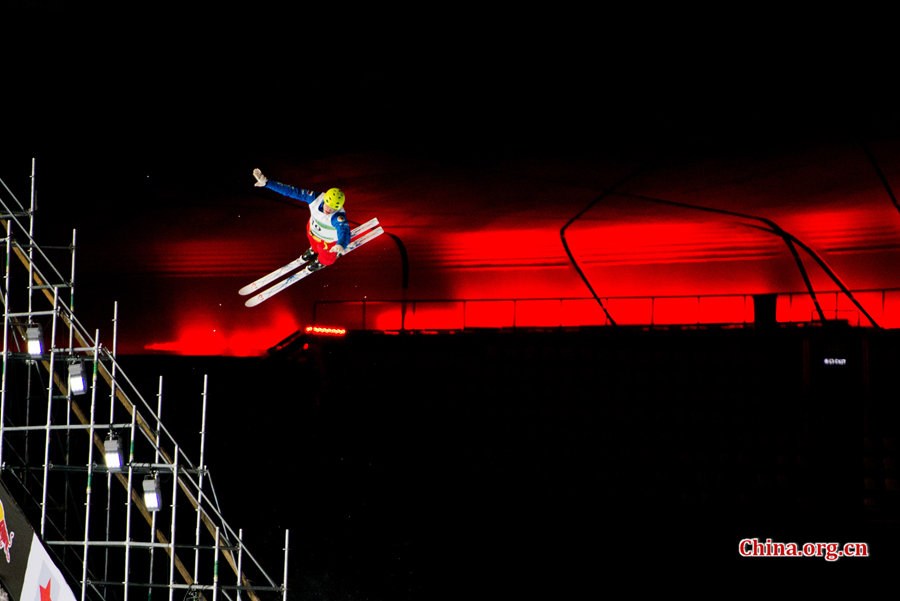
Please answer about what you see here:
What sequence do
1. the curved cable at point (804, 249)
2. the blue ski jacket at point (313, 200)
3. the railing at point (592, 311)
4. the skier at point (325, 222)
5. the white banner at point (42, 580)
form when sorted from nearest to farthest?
1. the white banner at point (42, 580)
2. the blue ski jacket at point (313, 200)
3. the skier at point (325, 222)
4. the curved cable at point (804, 249)
5. the railing at point (592, 311)

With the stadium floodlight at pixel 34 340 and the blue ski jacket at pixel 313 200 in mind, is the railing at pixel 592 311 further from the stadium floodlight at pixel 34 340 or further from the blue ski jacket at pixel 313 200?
the stadium floodlight at pixel 34 340

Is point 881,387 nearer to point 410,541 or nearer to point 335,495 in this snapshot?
point 410,541

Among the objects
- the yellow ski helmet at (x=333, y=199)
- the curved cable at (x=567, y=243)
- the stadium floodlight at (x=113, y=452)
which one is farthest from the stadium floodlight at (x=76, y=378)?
the curved cable at (x=567, y=243)

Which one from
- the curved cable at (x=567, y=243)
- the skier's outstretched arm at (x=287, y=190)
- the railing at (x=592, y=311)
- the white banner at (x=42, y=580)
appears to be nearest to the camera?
the white banner at (x=42, y=580)

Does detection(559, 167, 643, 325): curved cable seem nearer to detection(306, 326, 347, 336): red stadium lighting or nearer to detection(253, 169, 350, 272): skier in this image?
detection(253, 169, 350, 272): skier

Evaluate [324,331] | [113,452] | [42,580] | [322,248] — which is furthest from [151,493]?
[324,331]

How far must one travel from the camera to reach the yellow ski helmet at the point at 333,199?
27.1 ft

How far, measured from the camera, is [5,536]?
16.6ft

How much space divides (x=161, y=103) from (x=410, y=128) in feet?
7.16

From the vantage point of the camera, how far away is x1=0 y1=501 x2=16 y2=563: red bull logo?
502 centimetres

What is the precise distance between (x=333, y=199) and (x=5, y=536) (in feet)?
13.5

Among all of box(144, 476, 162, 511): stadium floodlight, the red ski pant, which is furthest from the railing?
box(144, 476, 162, 511): stadium floodlight

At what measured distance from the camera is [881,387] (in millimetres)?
11016

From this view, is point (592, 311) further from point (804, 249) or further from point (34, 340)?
point (34, 340)
